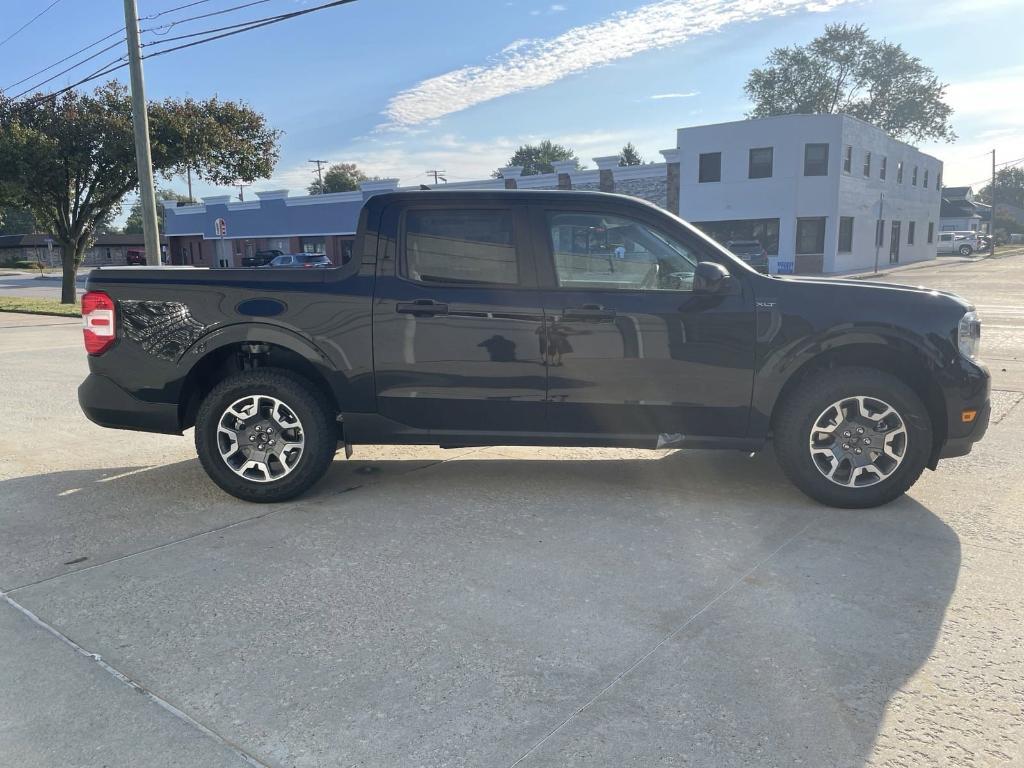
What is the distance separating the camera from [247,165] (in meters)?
22.2

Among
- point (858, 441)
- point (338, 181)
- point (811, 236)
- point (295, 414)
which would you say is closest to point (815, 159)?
point (811, 236)

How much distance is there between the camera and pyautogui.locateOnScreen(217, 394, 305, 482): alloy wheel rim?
479cm

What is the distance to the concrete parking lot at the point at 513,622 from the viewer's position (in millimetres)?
2514

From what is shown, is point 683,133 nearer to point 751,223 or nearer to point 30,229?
point 751,223

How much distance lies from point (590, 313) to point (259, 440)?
2.21 m

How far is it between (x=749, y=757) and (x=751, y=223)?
35.7 m

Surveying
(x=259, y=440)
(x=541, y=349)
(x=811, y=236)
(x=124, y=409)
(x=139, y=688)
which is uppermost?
(x=811, y=236)

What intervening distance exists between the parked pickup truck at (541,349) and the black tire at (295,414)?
0.01 m

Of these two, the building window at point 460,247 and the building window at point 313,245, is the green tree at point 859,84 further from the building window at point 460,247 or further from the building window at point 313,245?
the building window at point 460,247

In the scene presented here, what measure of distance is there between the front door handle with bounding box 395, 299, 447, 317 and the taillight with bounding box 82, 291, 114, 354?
1.87m

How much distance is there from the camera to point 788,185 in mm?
34000

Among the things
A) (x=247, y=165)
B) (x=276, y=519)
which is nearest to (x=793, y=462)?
(x=276, y=519)

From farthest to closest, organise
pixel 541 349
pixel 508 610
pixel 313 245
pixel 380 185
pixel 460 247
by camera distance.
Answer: pixel 313 245 → pixel 380 185 → pixel 460 247 → pixel 541 349 → pixel 508 610

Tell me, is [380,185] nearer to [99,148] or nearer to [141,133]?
[99,148]
